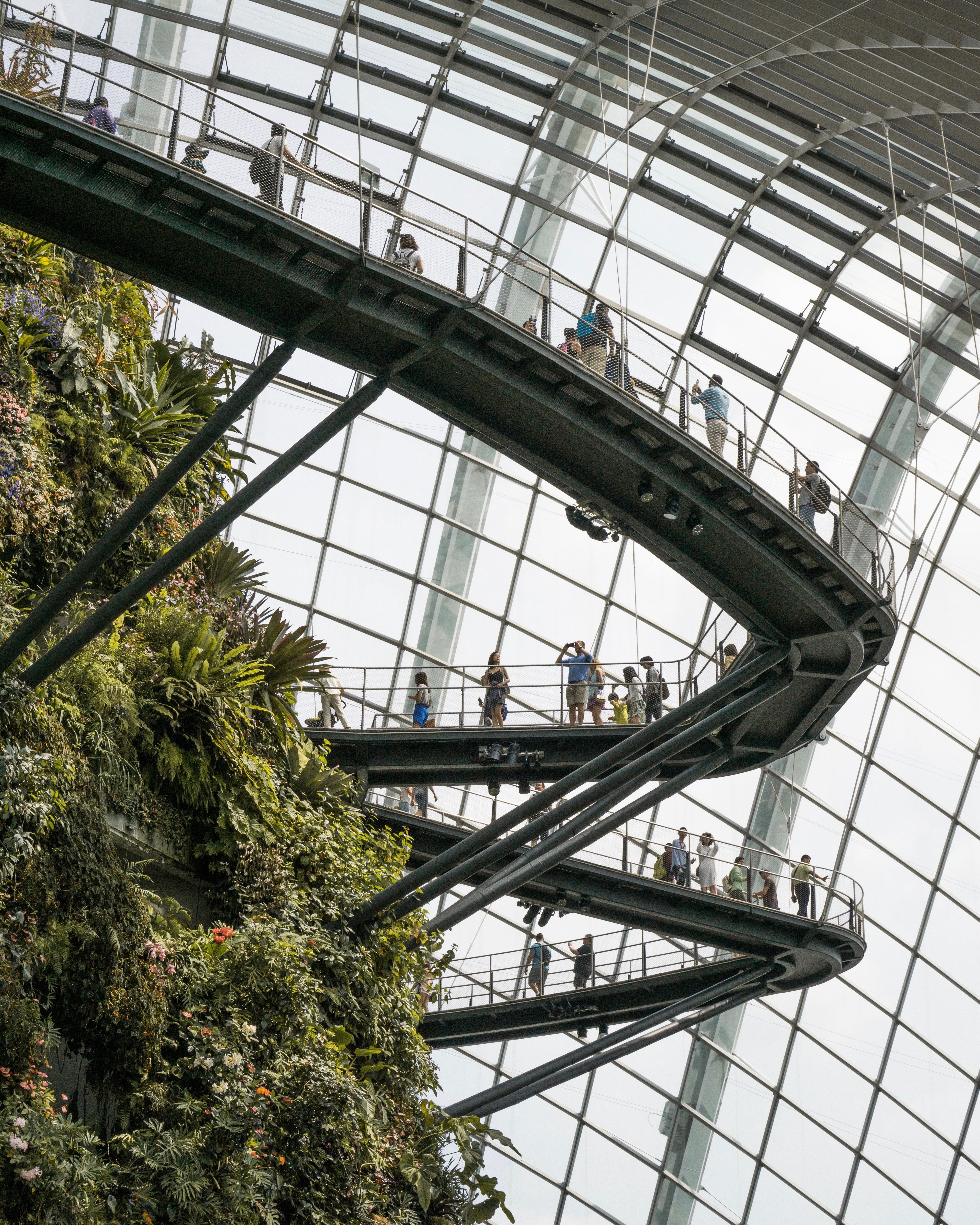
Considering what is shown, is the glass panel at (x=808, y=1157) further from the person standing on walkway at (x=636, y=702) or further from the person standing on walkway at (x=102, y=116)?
the person standing on walkway at (x=102, y=116)

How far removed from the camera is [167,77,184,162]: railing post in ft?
42.5

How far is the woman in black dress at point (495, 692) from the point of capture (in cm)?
2320

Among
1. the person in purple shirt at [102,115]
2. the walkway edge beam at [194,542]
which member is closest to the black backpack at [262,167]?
the person in purple shirt at [102,115]

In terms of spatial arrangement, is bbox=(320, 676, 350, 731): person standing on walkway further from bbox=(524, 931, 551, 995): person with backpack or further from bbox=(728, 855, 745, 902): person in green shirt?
bbox=(728, 855, 745, 902): person in green shirt

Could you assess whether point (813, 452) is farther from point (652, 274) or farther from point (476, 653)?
point (476, 653)

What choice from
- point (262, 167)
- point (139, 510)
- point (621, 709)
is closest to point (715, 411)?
point (621, 709)

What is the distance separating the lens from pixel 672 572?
31.7m

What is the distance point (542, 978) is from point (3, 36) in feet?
62.0

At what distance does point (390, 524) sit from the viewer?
31109 mm

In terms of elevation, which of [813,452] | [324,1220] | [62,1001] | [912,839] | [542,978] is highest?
[813,452]

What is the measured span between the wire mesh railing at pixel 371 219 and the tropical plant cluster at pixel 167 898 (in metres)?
4.26

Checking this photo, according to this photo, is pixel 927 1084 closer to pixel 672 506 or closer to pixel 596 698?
pixel 596 698

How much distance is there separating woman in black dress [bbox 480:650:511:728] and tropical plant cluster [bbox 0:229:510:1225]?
4467 millimetres

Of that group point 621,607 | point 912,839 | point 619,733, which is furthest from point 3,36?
point 912,839
